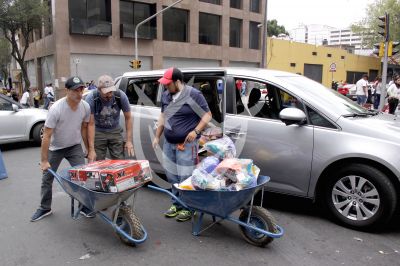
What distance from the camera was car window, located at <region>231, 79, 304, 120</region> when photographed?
4711 millimetres

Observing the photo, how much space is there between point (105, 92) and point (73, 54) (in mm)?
23366

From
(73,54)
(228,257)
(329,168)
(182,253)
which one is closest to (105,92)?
(182,253)

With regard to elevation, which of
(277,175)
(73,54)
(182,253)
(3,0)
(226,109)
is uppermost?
(3,0)

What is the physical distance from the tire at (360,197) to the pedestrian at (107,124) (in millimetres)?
2328

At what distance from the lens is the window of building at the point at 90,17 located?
25219 mm

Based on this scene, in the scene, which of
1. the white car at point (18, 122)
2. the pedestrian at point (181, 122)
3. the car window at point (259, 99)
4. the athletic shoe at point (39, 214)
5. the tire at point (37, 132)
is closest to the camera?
the pedestrian at point (181, 122)

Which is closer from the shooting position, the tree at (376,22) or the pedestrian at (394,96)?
the pedestrian at (394,96)

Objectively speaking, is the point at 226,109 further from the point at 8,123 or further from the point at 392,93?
the point at 392,93

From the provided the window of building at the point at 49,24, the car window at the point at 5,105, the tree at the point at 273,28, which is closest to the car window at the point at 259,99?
the car window at the point at 5,105

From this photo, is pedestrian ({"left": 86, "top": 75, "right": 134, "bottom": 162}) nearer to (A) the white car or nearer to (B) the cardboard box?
(B) the cardboard box

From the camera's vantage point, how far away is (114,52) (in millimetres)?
27438

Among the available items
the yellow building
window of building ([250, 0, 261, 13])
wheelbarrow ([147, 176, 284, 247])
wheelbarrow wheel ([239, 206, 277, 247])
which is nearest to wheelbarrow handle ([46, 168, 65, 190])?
wheelbarrow ([147, 176, 284, 247])

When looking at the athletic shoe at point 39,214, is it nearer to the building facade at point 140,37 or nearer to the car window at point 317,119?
the car window at point 317,119

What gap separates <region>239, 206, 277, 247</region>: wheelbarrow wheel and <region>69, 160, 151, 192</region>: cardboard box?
1066 millimetres
